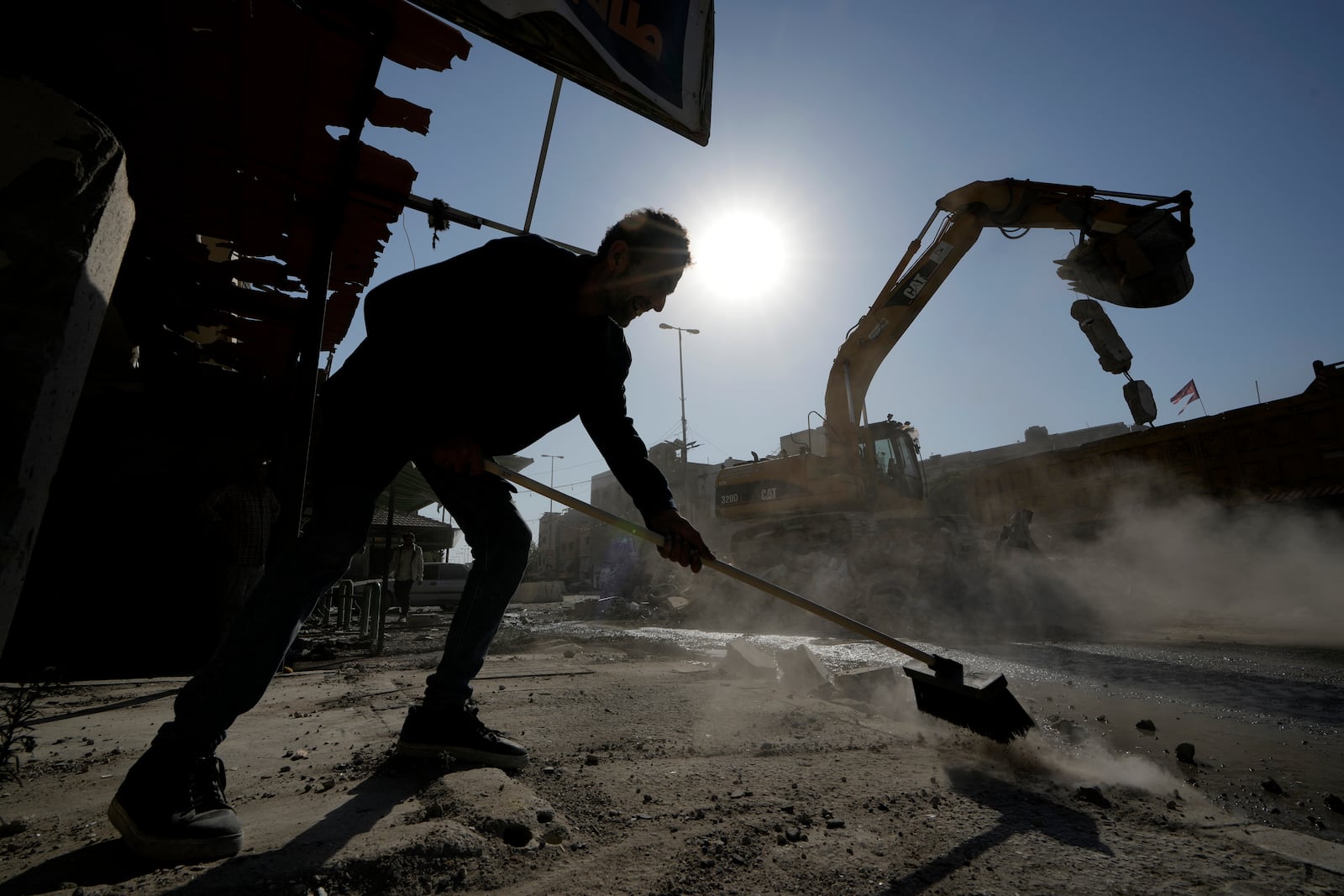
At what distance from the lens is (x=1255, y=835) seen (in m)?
1.33

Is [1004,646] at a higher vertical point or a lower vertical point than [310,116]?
lower

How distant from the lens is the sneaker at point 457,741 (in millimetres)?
1723

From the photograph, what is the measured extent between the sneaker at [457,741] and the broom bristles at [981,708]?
62.0 inches

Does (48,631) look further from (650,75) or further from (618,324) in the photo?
(650,75)

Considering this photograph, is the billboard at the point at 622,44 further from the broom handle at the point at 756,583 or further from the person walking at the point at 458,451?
the broom handle at the point at 756,583

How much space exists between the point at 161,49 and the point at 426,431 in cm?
211

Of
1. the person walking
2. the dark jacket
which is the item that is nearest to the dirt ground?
the person walking

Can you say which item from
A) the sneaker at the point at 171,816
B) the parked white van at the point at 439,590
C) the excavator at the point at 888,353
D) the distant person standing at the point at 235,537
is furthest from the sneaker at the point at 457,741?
the parked white van at the point at 439,590

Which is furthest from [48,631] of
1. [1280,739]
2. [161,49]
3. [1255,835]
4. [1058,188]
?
[1058,188]

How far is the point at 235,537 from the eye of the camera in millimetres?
4445

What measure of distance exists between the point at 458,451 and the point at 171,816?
1047 mm

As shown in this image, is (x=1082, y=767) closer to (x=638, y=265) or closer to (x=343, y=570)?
(x=638, y=265)

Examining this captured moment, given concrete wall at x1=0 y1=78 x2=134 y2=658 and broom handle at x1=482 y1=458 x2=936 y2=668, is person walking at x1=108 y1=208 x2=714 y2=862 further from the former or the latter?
concrete wall at x1=0 y1=78 x2=134 y2=658

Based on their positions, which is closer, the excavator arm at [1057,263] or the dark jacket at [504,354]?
the dark jacket at [504,354]
